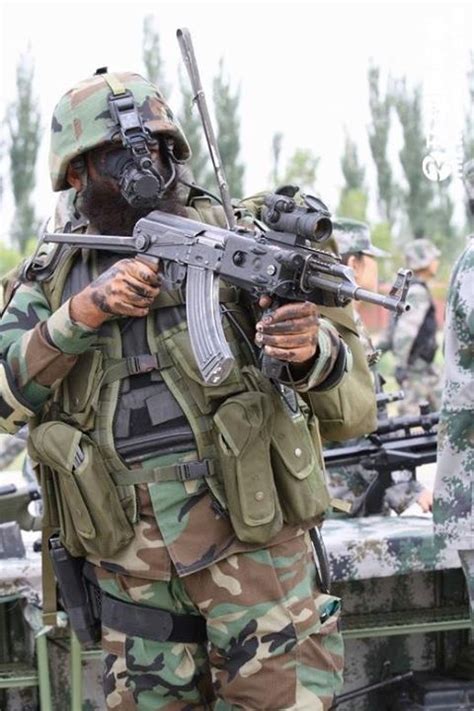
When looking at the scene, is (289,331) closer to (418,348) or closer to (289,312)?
(289,312)

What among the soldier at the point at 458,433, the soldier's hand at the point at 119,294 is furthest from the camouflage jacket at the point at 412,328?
the soldier's hand at the point at 119,294

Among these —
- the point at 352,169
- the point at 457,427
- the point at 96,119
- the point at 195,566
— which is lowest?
the point at 195,566

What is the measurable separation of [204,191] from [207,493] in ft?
2.29

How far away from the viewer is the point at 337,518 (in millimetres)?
4379

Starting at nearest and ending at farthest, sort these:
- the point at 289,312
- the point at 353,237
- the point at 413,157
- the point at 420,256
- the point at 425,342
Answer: the point at 289,312 < the point at 353,237 < the point at 425,342 < the point at 420,256 < the point at 413,157

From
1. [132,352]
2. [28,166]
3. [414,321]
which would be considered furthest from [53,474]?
[28,166]

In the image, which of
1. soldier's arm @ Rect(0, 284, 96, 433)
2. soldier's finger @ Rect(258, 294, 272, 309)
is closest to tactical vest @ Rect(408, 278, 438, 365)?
soldier's arm @ Rect(0, 284, 96, 433)

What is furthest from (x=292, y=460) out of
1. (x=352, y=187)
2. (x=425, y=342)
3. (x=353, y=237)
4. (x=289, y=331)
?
(x=352, y=187)

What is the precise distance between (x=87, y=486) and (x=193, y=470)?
0.77 ft

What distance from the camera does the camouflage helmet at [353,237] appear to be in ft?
16.2

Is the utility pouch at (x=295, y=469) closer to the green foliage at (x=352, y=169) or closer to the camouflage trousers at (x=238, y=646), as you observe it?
the camouflage trousers at (x=238, y=646)

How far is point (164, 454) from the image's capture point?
2701 mm

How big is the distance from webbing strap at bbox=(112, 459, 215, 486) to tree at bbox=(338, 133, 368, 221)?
28146mm

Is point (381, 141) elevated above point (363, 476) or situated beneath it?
elevated above
